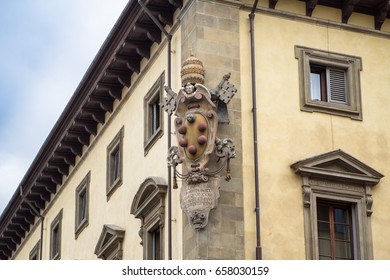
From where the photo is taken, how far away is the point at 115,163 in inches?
1518

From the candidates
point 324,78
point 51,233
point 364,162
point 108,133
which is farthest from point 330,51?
point 51,233

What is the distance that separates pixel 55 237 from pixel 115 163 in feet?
26.5

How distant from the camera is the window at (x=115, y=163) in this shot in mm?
37312

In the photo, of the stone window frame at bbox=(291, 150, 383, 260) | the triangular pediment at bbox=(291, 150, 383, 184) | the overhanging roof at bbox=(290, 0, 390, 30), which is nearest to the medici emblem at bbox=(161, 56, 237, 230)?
the triangular pediment at bbox=(291, 150, 383, 184)

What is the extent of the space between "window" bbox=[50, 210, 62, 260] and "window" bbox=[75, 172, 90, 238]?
2.52m

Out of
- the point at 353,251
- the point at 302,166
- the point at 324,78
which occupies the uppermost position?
the point at 324,78

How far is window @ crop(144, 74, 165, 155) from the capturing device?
34219mm

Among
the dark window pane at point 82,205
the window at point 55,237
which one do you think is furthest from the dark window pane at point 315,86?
the window at point 55,237

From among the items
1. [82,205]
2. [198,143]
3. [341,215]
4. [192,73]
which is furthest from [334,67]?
[82,205]

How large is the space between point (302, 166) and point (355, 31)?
4.78 m

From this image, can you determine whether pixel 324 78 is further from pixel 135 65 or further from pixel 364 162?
pixel 135 65

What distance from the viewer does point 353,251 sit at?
3161 centimetres

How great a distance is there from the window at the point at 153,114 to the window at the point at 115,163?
2.39 m

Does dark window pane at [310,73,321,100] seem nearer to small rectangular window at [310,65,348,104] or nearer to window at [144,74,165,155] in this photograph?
small rectangular window at [310,65,348,104]
